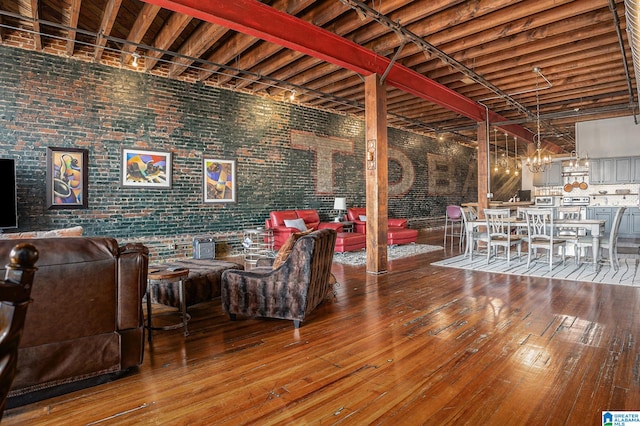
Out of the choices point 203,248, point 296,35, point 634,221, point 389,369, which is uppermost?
point 296,35

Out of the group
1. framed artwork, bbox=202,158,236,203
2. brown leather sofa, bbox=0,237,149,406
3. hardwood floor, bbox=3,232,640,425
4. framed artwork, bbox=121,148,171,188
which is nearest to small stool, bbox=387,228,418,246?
framed artwork, bbox=202,158,236,203

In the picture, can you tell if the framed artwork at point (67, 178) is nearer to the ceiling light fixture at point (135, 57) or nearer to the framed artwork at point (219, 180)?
the ceiling light fixture at point (135, 57)

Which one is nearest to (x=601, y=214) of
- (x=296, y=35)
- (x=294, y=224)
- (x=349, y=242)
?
(x=349, y=242)

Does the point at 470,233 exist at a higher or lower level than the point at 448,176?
lower

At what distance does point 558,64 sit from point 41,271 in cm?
804

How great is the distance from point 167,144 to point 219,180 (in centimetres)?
125

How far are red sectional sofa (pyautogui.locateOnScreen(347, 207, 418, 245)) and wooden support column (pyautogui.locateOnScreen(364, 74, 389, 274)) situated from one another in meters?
2.84

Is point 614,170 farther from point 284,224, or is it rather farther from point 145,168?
point 145,168

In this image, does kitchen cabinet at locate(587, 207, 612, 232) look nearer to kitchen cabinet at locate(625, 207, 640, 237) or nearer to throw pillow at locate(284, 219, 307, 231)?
kitchen cabinet at locate(625, 207, 640, 237)

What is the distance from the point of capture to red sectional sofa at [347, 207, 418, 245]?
863cm

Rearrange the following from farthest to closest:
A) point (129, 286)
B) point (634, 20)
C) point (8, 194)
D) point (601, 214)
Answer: point (601, 214) < point (8, 194) < point (634, 20) < point (129, 286)

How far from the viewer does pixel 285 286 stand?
340cm

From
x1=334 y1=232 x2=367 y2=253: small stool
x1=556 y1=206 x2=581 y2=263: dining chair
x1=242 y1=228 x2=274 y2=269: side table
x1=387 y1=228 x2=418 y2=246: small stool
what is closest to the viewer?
x1=556 y1=206 x2=581 y2=263: dining chair

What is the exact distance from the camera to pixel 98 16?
552 centimetres
